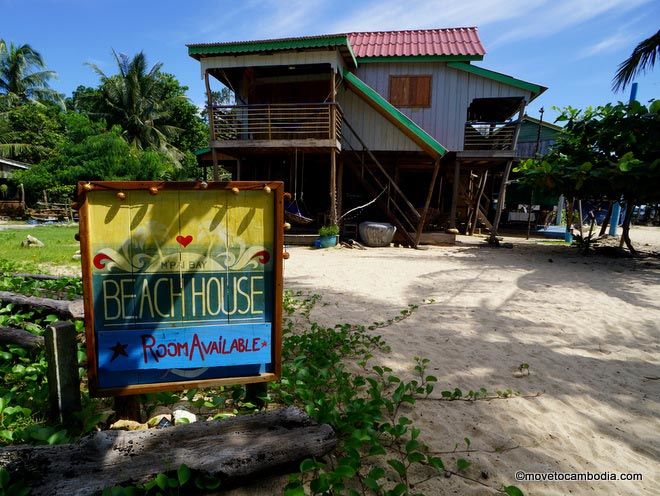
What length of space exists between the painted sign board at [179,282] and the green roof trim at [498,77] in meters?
12.7

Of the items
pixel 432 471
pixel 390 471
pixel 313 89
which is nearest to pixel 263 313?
pixel 390 471

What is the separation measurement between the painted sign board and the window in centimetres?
1234

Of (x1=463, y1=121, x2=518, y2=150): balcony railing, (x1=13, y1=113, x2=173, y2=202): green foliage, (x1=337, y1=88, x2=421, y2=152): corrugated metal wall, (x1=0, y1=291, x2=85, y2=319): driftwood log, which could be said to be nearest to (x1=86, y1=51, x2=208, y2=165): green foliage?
(x1=13, y1=113, x2=173, y2=202): green foliage

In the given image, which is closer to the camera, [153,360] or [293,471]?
[293,471]

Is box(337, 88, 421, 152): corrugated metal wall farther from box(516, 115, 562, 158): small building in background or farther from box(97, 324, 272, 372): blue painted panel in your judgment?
box(516, 115, 562, 158): small building in background

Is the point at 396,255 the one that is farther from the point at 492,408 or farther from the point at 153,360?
the point at 153,360

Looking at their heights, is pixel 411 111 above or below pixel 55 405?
above

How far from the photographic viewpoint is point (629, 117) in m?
8.81

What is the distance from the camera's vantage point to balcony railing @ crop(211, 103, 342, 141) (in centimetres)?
1115

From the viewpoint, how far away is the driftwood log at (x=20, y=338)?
3057 millimetres

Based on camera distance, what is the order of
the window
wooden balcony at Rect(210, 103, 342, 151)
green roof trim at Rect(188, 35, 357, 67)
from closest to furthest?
green roof trim at Rect(188, 35, 357, 67) → wooden balcony at Rect(210, 103, 342, 151) → the window

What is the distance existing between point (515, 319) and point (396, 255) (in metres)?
5.50

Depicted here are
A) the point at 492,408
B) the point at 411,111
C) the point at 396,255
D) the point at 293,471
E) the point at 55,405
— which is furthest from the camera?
the point at 411,111

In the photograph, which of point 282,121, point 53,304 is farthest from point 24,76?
point 53,304
